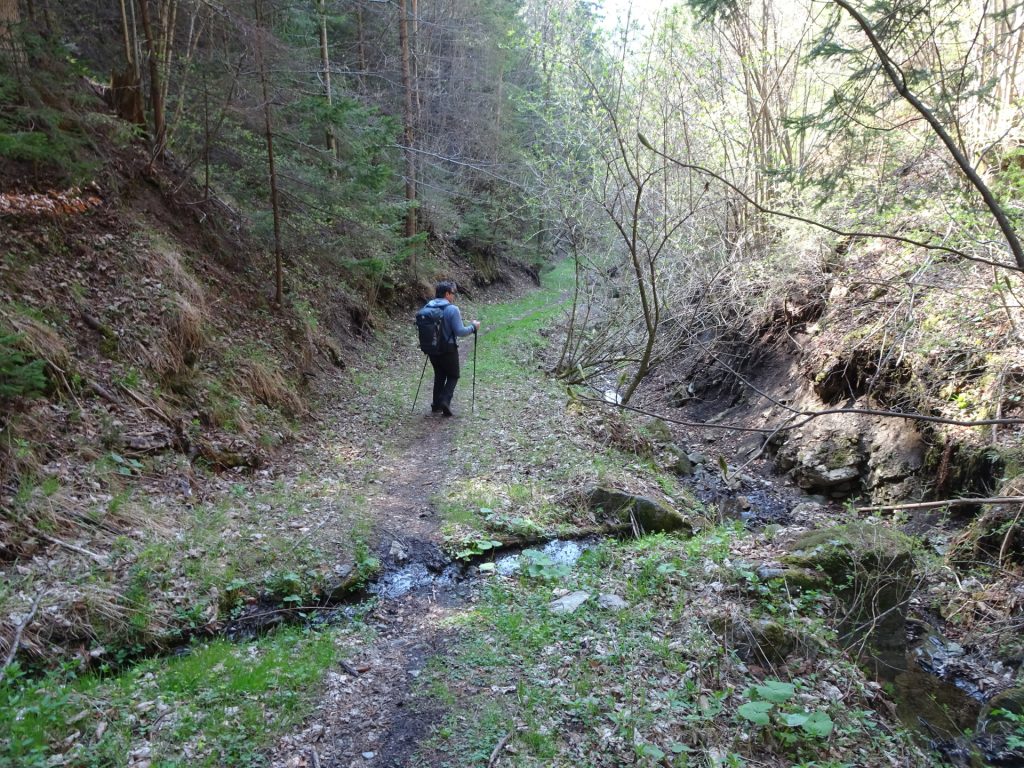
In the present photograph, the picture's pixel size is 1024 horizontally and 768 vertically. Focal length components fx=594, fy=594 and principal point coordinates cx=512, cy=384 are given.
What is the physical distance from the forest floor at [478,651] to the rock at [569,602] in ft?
0.10

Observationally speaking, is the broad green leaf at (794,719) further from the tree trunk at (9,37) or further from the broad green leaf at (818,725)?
the tree trunk at (9,37)

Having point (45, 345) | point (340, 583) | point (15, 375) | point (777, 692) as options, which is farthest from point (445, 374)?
point (777, 692)

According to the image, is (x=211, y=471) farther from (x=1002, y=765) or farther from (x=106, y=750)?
(x=1002, y=765)

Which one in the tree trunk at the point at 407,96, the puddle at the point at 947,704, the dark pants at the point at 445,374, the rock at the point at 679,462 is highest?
the tree trunk at the point at 407,96

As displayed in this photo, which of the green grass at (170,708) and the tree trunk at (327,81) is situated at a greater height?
the tree trunk at (327,81)

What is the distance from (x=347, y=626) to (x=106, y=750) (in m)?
2.20

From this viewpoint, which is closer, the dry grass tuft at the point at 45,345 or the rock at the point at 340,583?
the rock at the point at 340,583

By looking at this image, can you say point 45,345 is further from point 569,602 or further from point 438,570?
point 569,602

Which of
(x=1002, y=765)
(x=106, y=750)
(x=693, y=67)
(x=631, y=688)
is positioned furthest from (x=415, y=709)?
(x=693, y=67)

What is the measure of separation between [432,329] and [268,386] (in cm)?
297

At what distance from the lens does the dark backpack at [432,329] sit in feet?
35.6

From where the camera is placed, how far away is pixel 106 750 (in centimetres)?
363

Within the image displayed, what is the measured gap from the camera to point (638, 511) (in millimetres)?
8266

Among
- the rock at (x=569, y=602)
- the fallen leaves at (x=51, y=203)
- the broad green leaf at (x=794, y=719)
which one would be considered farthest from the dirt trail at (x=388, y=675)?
the fallen leaves at (x=51, y=203)
